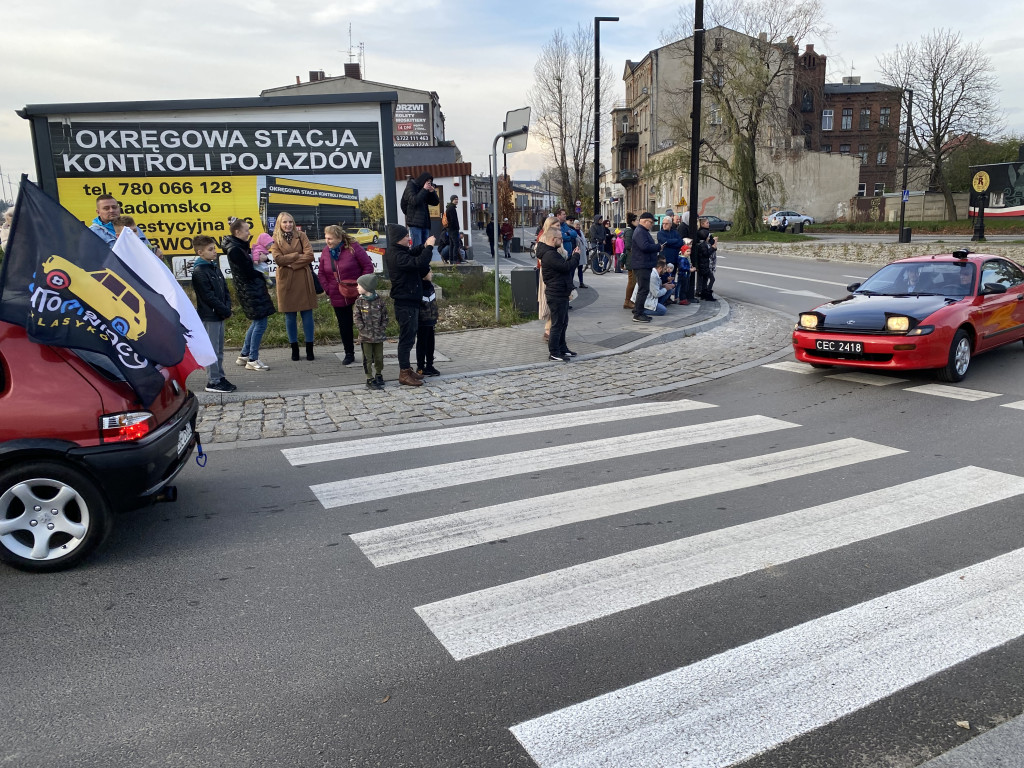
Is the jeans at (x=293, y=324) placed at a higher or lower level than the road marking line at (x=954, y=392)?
higher

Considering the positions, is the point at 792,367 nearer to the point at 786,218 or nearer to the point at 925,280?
the point at 925,280

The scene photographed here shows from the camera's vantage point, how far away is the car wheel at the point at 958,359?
8.63m

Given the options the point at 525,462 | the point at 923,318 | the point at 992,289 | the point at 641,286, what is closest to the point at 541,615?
the point at 525,462

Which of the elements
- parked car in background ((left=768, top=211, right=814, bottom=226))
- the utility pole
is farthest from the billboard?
parked car in background ((left=768, top=211, right=814, bottom=226))

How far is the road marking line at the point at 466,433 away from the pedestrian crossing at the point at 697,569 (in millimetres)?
36

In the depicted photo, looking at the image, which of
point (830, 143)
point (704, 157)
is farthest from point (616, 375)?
point (830, 143)

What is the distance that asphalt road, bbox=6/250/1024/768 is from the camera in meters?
2.84

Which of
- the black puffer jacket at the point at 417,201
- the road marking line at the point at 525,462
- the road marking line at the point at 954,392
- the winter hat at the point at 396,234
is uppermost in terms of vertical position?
the black puffer jacket at the point at 417,201

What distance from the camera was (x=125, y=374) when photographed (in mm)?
4395

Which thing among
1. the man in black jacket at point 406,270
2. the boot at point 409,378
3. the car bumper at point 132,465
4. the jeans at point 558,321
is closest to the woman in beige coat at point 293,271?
the man in black jacket at point 406,270

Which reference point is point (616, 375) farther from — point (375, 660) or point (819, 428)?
point (375, 660)

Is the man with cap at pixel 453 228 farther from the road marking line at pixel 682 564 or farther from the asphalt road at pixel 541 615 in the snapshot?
the road marking line at pixel 682 564

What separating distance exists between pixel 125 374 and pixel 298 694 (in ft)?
7.50

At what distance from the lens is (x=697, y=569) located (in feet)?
13.7
